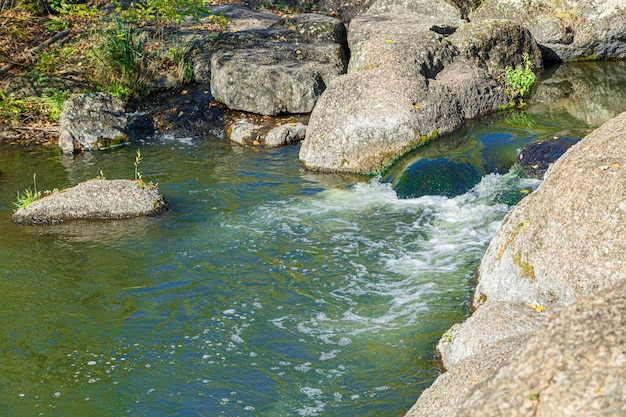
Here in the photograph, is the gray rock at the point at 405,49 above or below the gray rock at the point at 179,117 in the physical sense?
above

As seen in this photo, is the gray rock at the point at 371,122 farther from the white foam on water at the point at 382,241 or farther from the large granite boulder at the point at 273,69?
the large granite boulder at the point at 273,69

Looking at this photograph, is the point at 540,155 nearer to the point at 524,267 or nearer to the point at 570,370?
the point at 524,267

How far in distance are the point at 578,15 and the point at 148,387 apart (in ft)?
52.7

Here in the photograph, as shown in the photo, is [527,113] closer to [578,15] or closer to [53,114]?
[578,15]

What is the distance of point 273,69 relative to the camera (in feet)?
52.9

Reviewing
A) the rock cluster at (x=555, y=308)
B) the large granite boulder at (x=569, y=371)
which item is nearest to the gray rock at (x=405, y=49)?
the rock cluster at (x=555, y=308)

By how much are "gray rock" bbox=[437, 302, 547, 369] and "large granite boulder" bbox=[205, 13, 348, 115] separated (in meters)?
9.83

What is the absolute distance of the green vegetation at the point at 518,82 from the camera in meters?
15.7

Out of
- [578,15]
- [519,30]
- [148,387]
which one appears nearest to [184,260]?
[148,387]

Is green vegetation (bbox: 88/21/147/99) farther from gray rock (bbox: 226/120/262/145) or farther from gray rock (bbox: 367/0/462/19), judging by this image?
gray rock (bbox: 367/0/462/19)

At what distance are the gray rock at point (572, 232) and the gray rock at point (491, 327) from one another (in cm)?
39

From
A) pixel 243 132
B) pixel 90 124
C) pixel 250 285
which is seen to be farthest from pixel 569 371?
pixel 90 124

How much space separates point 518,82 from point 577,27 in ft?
13.3

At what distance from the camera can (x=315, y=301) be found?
28.5ft
